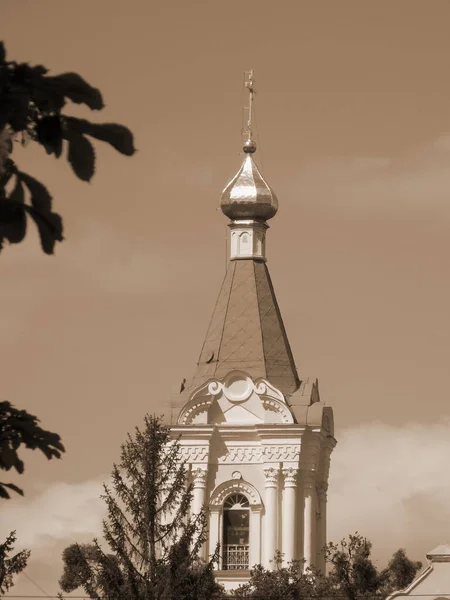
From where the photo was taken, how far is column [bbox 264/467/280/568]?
49.2 meters

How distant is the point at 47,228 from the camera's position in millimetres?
6812

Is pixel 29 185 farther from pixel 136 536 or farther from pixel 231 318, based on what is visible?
pixel 231 318

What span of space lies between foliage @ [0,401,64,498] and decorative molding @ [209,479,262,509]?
142 ft

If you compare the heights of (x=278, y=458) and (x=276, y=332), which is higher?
(x=276, y=332)

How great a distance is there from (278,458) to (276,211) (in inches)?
330

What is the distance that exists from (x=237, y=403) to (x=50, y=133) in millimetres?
44195

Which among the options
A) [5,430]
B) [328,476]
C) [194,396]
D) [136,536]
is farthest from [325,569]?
[5,430]

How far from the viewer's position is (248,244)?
54344 millimetres

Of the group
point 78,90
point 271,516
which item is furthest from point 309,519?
point 78,90

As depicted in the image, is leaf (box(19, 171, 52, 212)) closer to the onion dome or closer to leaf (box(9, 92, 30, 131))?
leaf (box(9, 92, 30, 131))

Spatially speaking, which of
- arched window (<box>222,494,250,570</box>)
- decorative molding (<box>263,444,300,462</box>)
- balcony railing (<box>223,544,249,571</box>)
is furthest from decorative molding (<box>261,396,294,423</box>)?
balcony railing (<box>223,544,249,571</box>)

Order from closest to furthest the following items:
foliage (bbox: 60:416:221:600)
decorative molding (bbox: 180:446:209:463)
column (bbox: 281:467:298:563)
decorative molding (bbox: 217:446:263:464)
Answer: foliage (bbox: 60:416:221:600), column (bbox: 281:467:298:563), decorative molding (bbox: 180:446:209:463), decorative molding (bbox: 217:446:263:464)

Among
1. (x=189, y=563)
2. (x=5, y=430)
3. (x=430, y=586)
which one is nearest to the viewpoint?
(x=5, y=430)

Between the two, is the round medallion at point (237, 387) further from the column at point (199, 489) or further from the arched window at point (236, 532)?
the arched window at point (236, 532)
